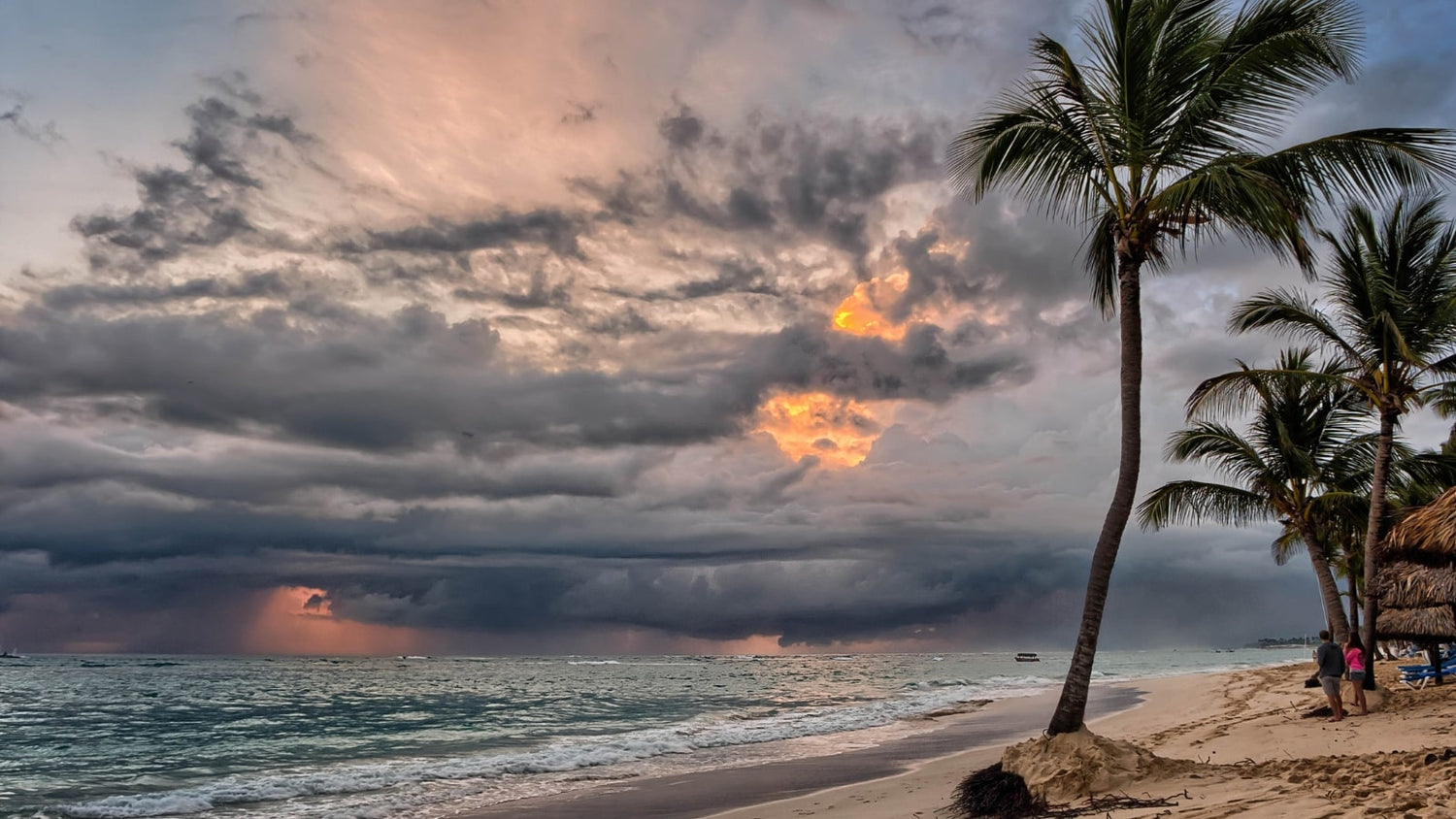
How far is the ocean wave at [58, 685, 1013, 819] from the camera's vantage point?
53.3 ft

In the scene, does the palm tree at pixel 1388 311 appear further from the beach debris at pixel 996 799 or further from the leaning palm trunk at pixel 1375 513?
the beach debris at pixel 996 799

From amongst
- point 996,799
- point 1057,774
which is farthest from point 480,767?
point 1057,774

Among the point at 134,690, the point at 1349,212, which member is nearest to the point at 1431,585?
the point at 1349,212

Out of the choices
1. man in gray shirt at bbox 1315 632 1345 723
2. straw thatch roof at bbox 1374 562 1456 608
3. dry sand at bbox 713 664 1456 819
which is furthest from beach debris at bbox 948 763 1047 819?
straw thatch roof at bbox 1374 562 1456 608

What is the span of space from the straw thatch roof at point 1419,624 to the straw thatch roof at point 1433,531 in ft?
11.7

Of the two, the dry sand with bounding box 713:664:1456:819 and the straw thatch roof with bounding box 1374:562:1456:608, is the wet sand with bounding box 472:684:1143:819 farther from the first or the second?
the straw thatch roof with bounding box 1374:562:1456:608

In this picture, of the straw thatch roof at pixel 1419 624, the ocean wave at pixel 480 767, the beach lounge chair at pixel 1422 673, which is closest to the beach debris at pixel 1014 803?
the ocean wave at pixel 480 767

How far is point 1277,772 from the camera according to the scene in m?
8.78

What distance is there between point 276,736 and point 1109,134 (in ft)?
104

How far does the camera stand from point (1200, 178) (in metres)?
9.17

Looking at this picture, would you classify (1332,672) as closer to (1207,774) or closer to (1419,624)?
(1419,624)

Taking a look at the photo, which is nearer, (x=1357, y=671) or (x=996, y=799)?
(x=996, y=799)

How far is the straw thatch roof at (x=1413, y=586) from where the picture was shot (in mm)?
16812

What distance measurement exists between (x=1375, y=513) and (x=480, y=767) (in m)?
18.9
